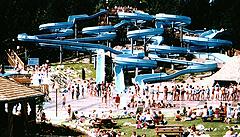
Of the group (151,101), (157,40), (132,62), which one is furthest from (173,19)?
(151,101)

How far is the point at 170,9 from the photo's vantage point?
63.5 meters

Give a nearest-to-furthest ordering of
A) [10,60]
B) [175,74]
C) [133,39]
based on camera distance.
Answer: [175,74], [10,60], [133,39]

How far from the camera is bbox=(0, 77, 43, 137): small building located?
15.7 meters

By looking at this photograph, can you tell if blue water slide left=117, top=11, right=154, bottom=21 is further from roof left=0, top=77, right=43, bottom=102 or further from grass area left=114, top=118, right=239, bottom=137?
roof left=0, top=77, right=43, bottom=102

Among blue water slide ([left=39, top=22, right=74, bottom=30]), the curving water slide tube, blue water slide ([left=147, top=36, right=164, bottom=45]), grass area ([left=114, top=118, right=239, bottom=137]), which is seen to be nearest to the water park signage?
the curving water slide tube

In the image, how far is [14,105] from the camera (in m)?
16.9

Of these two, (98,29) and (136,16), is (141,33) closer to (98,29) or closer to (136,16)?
(136,16)

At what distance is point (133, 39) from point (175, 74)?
889 centimetres

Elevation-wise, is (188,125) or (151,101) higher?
(188,125)

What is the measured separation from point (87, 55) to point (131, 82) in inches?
469

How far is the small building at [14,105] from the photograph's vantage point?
1571cm

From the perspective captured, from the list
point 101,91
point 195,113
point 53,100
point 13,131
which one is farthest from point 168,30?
point 13,131

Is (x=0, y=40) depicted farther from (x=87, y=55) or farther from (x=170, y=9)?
(x=170, y=9)

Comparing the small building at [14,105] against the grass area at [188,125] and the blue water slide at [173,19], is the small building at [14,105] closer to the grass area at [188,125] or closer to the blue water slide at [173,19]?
the grass area at [188,125]
